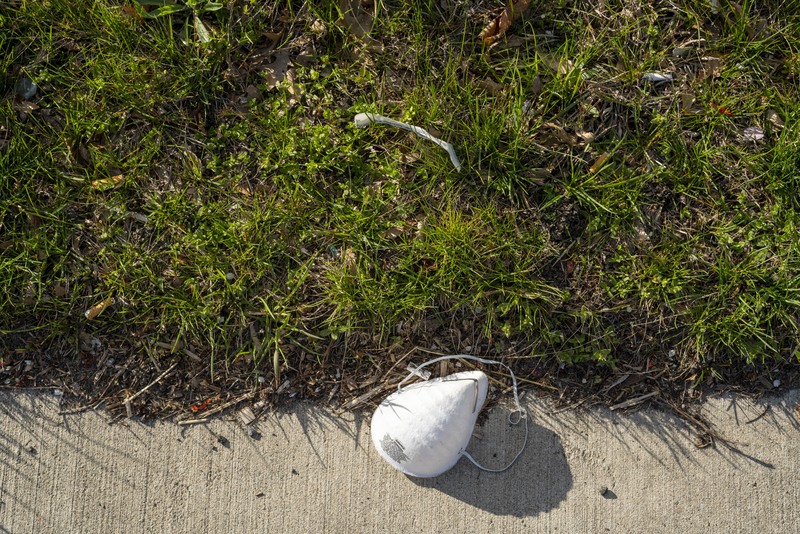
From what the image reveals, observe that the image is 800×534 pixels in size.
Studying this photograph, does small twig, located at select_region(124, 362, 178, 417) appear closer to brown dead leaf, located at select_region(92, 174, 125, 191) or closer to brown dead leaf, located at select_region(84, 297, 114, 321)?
brown dead leaf, located at select_region(84, 297, 114, 321)

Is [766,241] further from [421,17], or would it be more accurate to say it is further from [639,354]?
[421,17]

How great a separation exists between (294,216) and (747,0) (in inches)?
81.8

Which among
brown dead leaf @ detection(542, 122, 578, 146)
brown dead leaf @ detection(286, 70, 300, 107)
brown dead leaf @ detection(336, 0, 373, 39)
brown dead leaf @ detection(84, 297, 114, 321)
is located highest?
brown dead leaf @ detection(336, 0, 373, 39)

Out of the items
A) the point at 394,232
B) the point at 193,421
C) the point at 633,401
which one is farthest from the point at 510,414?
the point at 193,421

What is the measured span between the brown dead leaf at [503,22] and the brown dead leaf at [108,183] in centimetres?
163

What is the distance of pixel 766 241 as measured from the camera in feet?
7.97

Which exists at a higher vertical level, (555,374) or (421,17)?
(421,17)

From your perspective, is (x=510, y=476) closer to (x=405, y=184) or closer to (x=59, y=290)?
(x=405, y=184)

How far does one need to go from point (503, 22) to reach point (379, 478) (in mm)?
1950

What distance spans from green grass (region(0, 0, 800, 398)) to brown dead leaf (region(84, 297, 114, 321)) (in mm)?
32

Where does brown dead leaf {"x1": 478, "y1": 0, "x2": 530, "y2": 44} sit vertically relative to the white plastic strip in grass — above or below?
above

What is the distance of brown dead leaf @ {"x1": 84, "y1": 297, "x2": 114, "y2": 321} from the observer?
2439 millimetres

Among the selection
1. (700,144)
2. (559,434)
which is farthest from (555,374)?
(700,144)

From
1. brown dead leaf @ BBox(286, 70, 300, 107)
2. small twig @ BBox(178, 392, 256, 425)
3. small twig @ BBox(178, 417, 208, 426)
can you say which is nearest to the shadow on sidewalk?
small twig @ BBox(178, 392, 256, 425)
